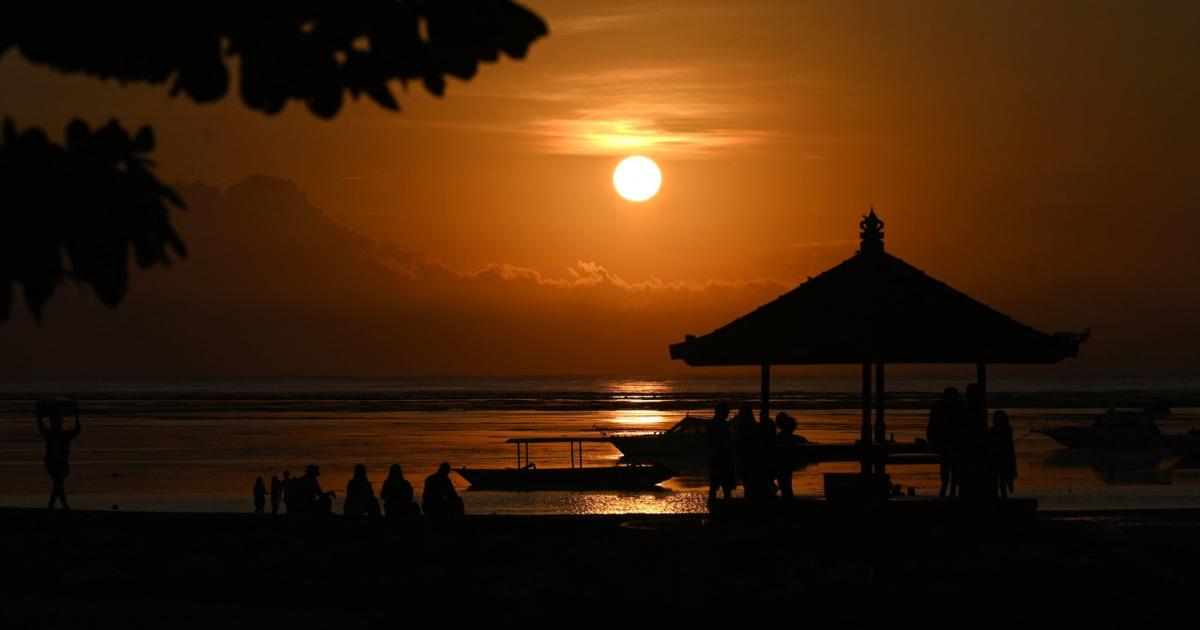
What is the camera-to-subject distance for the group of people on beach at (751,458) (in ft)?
53.9

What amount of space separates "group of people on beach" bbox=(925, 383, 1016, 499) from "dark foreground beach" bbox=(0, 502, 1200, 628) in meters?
0.54

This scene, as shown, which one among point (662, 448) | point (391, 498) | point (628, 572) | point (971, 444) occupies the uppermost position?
point (971, 444)

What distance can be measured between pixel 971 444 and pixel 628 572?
480 centimetres

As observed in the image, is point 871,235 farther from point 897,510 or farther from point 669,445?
point 669,445

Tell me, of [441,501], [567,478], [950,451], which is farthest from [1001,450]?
[567,478]

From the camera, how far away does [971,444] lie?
16.3m

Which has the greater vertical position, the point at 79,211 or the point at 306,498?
the point at 79,211

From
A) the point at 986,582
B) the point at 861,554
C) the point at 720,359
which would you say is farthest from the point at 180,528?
the point at 986,582

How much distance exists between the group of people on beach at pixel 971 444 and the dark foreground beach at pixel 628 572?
0.54 m

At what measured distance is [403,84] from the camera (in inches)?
197

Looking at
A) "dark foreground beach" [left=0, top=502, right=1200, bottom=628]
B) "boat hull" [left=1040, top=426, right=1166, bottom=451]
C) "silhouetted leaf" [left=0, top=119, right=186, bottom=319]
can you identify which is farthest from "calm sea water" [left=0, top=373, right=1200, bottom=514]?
"silhouetted leaf" [left=0, top=119, right=186, bottom=319]

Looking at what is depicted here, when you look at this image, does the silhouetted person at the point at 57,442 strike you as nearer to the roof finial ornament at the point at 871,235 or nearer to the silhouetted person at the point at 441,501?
the silhouetted person at the point at 441,501

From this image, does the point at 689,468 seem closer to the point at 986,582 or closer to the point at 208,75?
the point at 986,582

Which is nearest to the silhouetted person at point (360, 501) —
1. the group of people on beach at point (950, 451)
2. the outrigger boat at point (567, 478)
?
the group of people on beach at point (950, 451)
